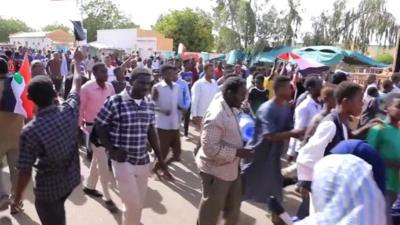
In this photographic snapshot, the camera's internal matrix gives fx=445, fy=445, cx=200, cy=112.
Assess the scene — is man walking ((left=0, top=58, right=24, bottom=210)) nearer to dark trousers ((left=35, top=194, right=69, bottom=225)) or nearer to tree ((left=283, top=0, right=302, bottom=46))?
dark trousers ((left=35, top=194, right=69, bottom=225))

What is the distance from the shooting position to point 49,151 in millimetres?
3131

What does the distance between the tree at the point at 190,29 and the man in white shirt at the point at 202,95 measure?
38548 mm

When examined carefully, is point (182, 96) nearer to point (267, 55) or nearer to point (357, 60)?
point (357, 60)

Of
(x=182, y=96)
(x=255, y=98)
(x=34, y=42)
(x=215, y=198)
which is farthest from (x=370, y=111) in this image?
(x=34, y=42)

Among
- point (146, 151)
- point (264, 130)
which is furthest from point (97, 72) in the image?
point (264, 130)

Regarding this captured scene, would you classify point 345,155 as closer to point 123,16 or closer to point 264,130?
point 264,130

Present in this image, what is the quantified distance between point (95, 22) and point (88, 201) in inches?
3091

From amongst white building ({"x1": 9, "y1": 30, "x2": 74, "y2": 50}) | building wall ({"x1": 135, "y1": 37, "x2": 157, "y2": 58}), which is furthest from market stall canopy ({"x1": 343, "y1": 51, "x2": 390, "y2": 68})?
white building ({"x1": 9, "y1": 30, "x2": 74, "y2": 50})

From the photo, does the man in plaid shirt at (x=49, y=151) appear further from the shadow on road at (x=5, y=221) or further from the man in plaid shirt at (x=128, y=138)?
the shadow on road at (x=5, y=221)

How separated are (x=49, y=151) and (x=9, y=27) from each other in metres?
118

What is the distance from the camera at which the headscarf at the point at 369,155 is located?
6.51 feet

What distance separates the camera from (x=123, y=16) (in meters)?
88.3

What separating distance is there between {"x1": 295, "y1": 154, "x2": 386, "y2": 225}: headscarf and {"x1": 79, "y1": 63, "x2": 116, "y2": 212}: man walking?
371 cm

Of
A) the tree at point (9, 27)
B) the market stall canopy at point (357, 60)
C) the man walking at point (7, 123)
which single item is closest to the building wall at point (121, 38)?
the market stall canopy at point (357, 60)
